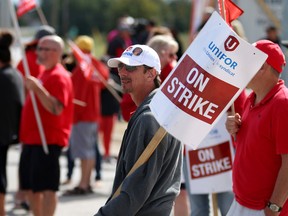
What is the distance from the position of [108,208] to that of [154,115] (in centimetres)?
56

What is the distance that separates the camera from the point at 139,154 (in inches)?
179

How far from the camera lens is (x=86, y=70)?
1076 cm

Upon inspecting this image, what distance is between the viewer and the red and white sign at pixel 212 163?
22.7 feet

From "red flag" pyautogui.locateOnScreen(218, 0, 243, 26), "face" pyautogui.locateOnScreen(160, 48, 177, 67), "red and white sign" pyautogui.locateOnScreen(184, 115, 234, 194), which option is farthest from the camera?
"face" pyautogui.locateOnScreen(160, 48, 177, 67)

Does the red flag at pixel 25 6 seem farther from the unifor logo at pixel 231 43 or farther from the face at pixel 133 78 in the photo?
the unifor logo at pixel 231 43

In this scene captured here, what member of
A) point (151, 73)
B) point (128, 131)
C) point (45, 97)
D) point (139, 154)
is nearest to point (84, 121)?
point (45, 97)

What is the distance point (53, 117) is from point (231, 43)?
3.92 meters

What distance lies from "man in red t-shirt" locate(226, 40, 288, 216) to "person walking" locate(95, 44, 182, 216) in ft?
1.29

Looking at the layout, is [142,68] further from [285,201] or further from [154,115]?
[285,201]

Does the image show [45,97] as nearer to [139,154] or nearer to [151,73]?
[151,73]

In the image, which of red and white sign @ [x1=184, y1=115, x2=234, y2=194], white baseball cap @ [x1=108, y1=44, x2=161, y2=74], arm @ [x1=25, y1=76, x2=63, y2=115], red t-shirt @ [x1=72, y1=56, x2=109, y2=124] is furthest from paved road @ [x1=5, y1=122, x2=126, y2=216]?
white baseball cap @ [x1=108, y1=44, x2=161, y2=74]

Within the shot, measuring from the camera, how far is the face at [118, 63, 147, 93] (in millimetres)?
4812

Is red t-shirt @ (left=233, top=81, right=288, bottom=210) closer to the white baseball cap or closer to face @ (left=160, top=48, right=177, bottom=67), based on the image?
the white baseball cap

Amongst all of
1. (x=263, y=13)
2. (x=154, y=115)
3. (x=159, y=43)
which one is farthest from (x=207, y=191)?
(x=263, y=13)
